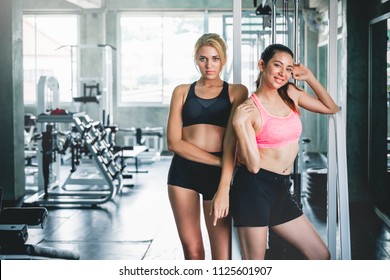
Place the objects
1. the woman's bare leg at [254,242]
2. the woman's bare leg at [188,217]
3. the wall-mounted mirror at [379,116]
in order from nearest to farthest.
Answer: the woman's bare leg at [254,242] → the woman's bare leg at [188,217] → the wall-mounted mirror at [379,116]

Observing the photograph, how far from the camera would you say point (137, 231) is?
13.5 feet

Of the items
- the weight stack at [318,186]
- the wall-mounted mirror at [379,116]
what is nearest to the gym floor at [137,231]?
the weight stack at [318,186]

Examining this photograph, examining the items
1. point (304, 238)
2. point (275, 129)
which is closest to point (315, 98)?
point (275, 129)

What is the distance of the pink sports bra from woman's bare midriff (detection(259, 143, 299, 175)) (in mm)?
18

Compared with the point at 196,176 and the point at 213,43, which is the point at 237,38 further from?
the point at 196,176

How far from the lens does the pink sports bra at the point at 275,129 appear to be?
2.03m

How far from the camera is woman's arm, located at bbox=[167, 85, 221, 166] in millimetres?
2133

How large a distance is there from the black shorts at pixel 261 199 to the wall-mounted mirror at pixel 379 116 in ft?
8.72

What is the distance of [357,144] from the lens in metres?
4.77

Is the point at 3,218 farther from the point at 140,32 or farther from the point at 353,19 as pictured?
the point at 140,32

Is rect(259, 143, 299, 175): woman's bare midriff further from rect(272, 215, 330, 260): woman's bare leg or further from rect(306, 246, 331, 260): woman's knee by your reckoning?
rect(306, 246, 331, 260): woman's knee

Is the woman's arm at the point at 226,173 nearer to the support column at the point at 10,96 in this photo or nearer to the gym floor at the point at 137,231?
the gym floor at the point at 137,231

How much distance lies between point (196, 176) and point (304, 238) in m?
0.45

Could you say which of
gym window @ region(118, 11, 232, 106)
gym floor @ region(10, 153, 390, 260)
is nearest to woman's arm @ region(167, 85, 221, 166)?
gym floor @ region(10, 153, 390, 260)
